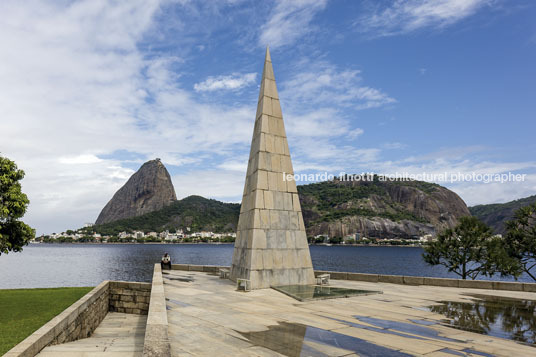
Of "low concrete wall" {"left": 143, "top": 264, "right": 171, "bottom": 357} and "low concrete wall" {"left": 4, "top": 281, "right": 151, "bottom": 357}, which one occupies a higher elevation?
"low concrete wall" {"left": 143, "top": 264, "right": 171, "bottom": 357}

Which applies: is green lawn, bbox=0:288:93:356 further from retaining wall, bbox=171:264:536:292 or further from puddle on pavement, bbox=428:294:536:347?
retaining wall, bbox=171:264:536:292

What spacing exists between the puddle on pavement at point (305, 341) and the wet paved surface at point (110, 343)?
156 inches

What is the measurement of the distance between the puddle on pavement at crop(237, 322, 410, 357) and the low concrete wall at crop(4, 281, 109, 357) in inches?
221

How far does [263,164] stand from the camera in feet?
57.1

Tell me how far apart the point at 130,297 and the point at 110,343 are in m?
8.81

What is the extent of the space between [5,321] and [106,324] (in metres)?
4.73

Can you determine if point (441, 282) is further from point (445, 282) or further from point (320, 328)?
point (320, 328)

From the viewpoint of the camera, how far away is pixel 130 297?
19922 millimetres

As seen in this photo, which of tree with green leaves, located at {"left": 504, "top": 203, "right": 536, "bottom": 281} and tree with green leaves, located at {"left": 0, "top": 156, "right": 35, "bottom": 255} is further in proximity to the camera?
tree with green leaves, located at {"left": 504, "top": 203, "right": 536, "bottom": 281}

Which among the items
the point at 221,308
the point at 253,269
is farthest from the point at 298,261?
the point at 221,308

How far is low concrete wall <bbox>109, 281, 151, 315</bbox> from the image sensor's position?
763 inches

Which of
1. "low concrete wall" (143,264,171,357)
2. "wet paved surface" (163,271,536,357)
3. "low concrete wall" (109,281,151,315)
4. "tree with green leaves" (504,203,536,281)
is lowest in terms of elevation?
"low concrete wall" (109,281,151,315)

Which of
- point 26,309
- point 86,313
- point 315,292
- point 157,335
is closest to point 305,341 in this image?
point 157,335

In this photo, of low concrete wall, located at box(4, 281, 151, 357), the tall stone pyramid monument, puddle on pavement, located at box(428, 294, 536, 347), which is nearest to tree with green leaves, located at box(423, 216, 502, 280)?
puddle on pavement, located at box(428, 294, 536, 347)
